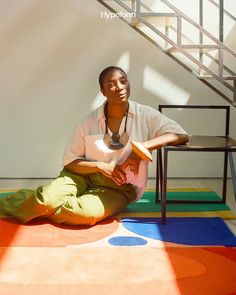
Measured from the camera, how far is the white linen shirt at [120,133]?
2.99 meters

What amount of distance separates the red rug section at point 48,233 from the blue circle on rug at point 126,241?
0.09 meters

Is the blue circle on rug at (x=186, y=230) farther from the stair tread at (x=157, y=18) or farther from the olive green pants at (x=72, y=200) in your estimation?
A: the stair tread at (x=157, y=18)

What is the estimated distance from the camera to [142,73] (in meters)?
4.38

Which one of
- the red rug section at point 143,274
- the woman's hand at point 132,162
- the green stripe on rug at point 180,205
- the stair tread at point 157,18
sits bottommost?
the red rug section at point 143,274

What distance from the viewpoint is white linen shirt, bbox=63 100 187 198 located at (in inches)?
118

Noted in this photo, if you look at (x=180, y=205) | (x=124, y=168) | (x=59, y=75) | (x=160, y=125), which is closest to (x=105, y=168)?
(x=124, y=168)

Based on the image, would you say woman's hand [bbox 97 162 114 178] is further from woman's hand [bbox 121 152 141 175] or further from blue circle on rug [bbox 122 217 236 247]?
blue circle on rug [bbox 122 217 236 247]

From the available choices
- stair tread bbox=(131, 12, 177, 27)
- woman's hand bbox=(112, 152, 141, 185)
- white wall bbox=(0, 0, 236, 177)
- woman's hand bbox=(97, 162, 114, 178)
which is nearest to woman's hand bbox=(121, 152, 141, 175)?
woman's hand bbox=(112, 152, 141, 185)

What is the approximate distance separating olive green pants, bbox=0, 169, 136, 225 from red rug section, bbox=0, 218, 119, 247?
0.05 meters

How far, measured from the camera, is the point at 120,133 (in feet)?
9.99

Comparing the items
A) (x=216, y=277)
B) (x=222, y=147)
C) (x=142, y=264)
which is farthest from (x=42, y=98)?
(x=216, y=277)

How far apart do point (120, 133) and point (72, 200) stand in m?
0.57

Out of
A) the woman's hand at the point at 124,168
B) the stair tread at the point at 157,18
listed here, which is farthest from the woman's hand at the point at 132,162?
the stair tread at the point at 157,18

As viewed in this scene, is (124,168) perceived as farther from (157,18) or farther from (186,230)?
(157,18)
